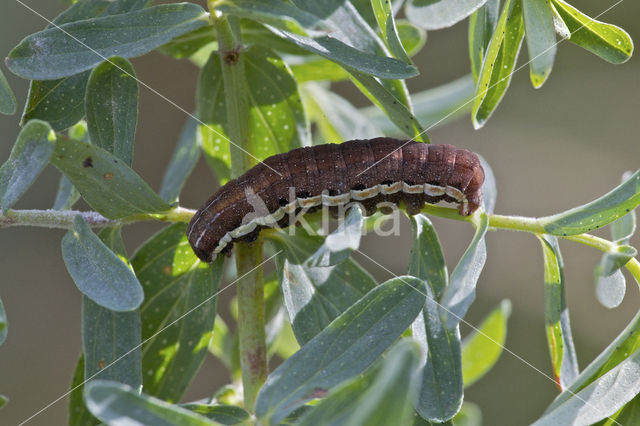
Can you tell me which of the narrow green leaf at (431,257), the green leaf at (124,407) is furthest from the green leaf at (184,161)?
the green leaf at (124,407)

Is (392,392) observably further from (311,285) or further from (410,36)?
(410,36)

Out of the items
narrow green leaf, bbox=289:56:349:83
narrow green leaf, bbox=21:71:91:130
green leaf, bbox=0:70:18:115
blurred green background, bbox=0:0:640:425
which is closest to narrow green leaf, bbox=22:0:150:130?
narrow green leaf, bbox=21:71:91:130

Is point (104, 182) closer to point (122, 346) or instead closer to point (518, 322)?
point (122, 346)

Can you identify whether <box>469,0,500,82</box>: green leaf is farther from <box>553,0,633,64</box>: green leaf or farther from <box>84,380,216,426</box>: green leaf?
<box>84,380,216,426</box>: green leaf

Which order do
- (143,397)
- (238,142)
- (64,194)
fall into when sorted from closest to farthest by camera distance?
(143,397)
(238,142)
(64,194)

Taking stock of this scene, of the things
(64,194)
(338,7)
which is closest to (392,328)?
(338,7)
